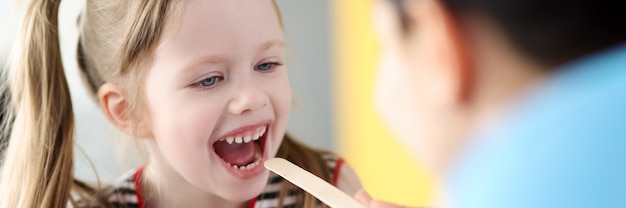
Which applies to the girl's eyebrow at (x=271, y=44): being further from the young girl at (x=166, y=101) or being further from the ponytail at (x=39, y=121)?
the ponytail at (x=39, y=121)

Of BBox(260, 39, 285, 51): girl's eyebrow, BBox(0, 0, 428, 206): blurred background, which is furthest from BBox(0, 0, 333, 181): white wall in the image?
BBox(260, 39, 285, 51): girl's eyebrow

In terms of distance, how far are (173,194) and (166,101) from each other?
0.10m

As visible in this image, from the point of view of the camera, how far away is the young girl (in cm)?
56

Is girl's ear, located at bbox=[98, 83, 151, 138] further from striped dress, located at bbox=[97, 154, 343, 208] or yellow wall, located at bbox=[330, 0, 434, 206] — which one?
yellow wall, located at bbox=[330, 0, 434, 206]

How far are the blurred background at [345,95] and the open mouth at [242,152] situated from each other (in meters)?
0.16

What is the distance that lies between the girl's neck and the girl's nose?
0.32 feet

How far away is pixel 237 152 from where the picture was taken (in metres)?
0.61

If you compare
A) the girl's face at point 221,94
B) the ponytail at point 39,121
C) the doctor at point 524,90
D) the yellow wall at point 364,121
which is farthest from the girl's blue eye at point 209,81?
the yellow wall at point 364,121

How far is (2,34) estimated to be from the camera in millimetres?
663

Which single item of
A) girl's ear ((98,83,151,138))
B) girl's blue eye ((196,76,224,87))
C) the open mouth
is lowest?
the open mouth

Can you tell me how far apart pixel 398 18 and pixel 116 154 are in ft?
1.31

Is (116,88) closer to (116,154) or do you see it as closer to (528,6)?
(116,154)

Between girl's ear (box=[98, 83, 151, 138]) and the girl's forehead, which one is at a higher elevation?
the girl's forehead

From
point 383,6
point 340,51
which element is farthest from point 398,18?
point 340,51
